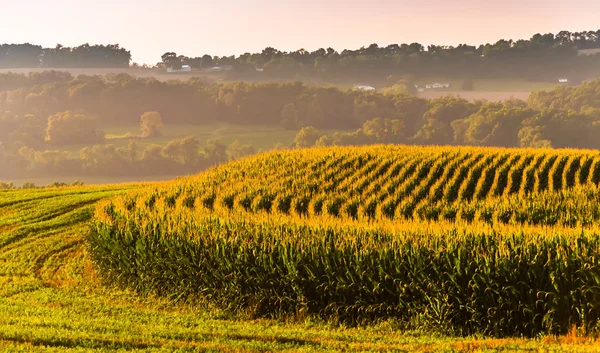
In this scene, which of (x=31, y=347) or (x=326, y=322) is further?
(x=326, y=322)

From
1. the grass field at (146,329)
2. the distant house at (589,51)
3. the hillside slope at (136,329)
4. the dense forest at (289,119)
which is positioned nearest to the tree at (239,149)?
the dense forest at (289,119)

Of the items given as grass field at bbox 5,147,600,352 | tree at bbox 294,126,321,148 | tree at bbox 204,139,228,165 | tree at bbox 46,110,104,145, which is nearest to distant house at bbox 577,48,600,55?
tree at bbox 294,126,321,148

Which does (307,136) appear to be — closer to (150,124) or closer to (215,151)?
(215,151)

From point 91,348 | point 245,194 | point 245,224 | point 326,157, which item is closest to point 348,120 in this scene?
point 326,157

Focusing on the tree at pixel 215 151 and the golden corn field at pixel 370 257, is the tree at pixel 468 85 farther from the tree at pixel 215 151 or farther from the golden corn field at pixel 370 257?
the golden corn field at pixel 370 257

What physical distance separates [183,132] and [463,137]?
2475 inches

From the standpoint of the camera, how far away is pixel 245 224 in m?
23.5

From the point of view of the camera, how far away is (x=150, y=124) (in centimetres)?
14500

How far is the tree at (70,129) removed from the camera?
5281 inches

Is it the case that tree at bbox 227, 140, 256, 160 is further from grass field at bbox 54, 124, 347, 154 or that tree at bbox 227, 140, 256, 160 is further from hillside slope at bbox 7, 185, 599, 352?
hillside slope at bbox 7, 185, 599, 352

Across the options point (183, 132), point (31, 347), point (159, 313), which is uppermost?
point (31, 347)

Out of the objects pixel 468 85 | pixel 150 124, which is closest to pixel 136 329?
pixel 150 124

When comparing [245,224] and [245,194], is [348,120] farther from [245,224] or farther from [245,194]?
[245,224]

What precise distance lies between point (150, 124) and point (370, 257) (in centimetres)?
13022
